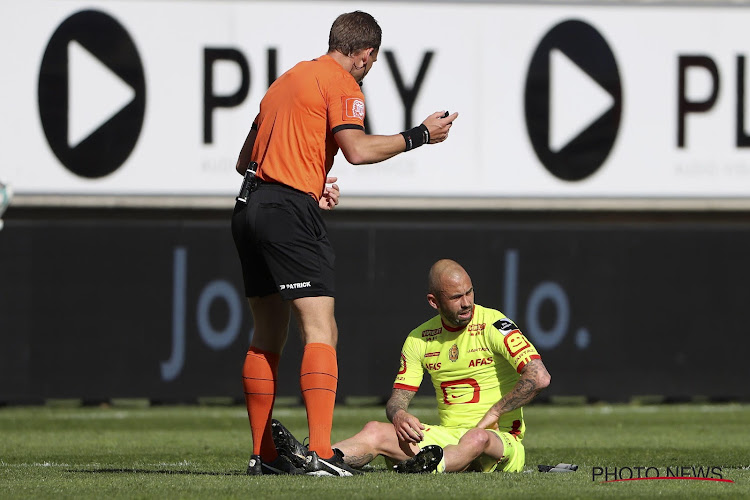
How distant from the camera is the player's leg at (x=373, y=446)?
718 cm

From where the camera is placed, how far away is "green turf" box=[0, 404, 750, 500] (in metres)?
6.13

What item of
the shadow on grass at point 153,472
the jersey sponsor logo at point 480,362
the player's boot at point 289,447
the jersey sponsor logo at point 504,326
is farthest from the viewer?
the jersey sponsor logo at point 480,362

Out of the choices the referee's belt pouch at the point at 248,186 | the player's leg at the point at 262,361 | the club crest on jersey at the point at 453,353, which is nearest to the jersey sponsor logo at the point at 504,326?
the club crest on jersey at the point at 453,353

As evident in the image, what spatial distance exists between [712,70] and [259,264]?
37.2 ft

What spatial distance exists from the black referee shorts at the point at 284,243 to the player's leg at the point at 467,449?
1.00m

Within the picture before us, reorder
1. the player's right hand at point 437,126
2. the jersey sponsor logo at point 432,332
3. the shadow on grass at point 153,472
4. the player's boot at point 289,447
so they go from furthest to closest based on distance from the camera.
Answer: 1. the jersey sponsor logo at point 432,332
2. the shadow on grass at point 153,472
3. the player's right hand at point 437,126
4. the player's boot at point 289,447

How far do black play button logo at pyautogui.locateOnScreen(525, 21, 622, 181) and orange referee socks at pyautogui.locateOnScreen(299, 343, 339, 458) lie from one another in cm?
1052

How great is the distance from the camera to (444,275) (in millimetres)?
7273

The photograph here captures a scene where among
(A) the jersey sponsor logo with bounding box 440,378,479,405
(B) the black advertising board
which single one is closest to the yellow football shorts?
(A) the jersey sponsor logo with bounding box 440,378,479,405

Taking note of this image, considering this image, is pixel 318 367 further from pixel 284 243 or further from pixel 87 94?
pixel 87 94

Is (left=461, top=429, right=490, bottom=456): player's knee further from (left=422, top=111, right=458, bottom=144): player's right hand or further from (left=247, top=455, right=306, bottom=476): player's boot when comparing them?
(left=422, top=111, right=458, bottom=144): player's right hand

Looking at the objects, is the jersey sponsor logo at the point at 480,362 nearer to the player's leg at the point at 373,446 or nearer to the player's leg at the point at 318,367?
the player's leg at the point at 373,446

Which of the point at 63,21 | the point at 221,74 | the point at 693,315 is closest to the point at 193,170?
the point at 221,74

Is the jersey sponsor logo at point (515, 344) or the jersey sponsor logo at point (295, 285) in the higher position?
the jersey sponsor logo at point (295, 285)
